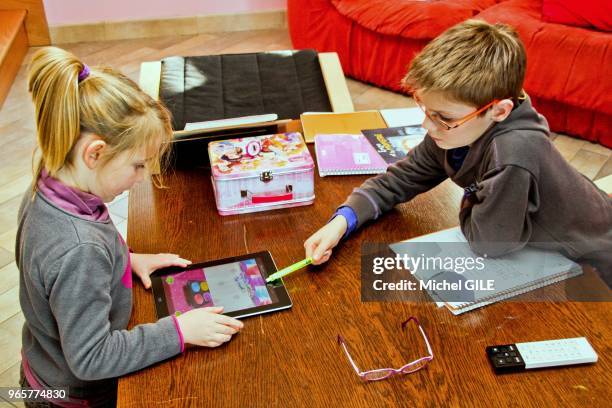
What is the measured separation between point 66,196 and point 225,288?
315mm

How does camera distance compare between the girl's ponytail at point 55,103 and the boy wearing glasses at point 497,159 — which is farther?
the boy wearing glasses at point 497,159

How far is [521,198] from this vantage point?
1.09 metres

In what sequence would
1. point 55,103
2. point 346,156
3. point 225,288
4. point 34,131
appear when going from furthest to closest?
1. point 34,131
2. point 346,156
3. point 225,288
4. point 55,103

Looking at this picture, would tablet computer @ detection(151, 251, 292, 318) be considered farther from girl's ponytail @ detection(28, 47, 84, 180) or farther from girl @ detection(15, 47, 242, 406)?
girl's ponytail @ detection(28, 47, 84, 180)

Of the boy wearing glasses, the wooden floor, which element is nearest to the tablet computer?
the boy wearing glasses

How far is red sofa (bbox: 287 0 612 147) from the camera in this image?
8.55 ft

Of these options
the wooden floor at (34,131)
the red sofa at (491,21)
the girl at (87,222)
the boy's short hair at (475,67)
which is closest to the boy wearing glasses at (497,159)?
the boy's short hair at (475,67)

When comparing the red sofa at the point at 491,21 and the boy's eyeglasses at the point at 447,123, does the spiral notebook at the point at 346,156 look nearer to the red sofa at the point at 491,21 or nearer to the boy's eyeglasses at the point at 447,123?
the boy's eyeglasses at the point at 447,123

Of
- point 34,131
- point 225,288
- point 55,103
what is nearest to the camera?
point 55,103

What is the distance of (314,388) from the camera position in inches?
35.1

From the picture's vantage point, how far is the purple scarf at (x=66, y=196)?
917 mm

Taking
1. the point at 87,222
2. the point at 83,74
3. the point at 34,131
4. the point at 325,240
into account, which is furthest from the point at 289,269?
the point at 34,131

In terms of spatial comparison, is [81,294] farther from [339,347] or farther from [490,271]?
[490,271]

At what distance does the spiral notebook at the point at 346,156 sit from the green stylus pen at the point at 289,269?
354 millimetres
